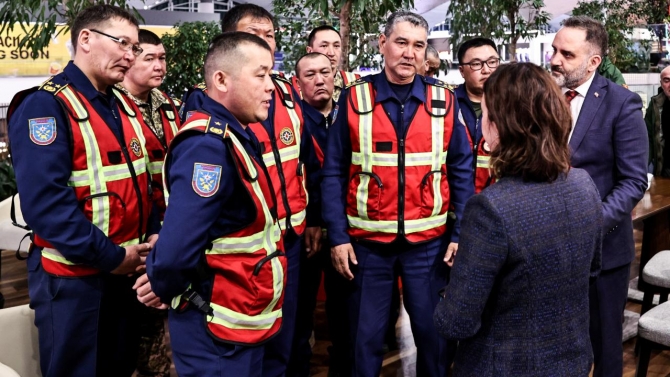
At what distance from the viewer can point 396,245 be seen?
7.80 ft

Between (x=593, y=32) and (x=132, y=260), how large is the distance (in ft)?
5.46

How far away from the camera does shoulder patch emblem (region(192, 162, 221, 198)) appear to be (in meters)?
1.57

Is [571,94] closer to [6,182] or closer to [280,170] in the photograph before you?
[280,170]

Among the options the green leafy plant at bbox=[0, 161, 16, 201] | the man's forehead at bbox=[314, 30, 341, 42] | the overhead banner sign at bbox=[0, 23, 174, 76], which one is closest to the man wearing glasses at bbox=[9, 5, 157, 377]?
the man's forehead at bbox=[314, 30, 341, 42]

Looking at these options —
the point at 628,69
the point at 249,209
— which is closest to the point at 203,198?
the point at 249,209

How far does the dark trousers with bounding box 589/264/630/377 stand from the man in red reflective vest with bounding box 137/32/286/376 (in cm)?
110

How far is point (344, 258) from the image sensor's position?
7.84 ft

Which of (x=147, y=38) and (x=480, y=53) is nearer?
(x=147, y=38)

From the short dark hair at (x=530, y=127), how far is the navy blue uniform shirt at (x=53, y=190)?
1.12 metres

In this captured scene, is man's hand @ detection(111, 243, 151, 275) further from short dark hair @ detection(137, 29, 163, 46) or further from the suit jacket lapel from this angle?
the suit jacket lapel

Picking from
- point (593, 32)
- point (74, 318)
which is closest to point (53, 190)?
point (74, 318)

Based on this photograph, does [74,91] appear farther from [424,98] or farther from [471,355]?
[471,355]

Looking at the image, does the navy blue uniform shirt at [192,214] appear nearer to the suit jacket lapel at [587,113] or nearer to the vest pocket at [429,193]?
the vest pocket at [429,193]

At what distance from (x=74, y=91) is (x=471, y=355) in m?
1.33
